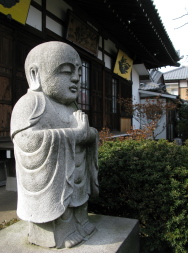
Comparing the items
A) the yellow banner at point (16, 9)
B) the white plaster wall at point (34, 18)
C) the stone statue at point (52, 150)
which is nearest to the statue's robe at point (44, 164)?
the stone statue at point (52, 150)

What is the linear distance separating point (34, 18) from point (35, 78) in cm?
416

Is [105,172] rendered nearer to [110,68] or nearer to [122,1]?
[122,1]

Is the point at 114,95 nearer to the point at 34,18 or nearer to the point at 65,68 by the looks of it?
the point at 34,18

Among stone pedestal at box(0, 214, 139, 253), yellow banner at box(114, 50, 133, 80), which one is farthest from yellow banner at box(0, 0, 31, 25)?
yellow banner at box(114, 50, 133, 80)

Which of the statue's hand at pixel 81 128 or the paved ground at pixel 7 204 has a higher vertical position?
the statue's hand at pixel 81 128

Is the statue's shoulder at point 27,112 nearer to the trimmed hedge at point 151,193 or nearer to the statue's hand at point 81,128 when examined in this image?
the statue's hand at point 81,128

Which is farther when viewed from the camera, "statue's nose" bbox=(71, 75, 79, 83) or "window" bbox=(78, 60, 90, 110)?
"window" bbox=(78, 60, 90, 110)

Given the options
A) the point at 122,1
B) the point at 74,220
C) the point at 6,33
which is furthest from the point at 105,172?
the point at 122,1

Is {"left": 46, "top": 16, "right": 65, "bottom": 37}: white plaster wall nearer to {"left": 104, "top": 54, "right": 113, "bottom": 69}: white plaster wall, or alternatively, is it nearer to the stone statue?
{"left": 104, "top": 54, "right": 113, "bottom": 69}: white plaster wall

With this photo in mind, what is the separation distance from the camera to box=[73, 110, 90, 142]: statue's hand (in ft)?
7.14

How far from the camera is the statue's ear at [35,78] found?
2230 mm

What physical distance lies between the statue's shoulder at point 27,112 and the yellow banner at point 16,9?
3328 mm

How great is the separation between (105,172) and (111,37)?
754cm

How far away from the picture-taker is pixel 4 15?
486 cm
